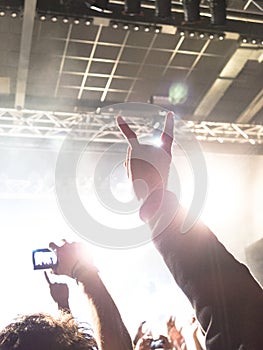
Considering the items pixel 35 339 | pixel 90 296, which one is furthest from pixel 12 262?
pixel 35 339

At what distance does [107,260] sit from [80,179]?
34.5 inches

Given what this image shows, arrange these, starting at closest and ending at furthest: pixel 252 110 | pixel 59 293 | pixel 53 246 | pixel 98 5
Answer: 1. pixel 53 246
2. pixel 59 293
3. pixel 98 5
4. pixel 252 110

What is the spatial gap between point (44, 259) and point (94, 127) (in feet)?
13.0

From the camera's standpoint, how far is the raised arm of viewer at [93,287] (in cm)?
98

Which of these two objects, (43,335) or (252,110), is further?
(252,110)

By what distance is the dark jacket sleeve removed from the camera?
565 millimetres

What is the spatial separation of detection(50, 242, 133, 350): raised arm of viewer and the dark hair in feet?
1.06

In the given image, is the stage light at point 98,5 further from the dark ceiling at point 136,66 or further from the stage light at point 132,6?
the dark ceiling at point 136,66

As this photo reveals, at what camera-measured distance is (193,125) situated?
4.94 meters

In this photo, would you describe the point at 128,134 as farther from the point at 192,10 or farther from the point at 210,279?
the point at 192,10

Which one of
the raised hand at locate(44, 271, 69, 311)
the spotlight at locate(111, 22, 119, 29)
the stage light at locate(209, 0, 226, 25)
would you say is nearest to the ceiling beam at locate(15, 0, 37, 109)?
the spotlight at locate(111, 22, 119, 29)

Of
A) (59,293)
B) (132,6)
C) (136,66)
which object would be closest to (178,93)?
(136,66)

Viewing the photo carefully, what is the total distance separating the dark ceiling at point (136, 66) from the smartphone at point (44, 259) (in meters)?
2.78

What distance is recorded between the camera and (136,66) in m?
4.74
